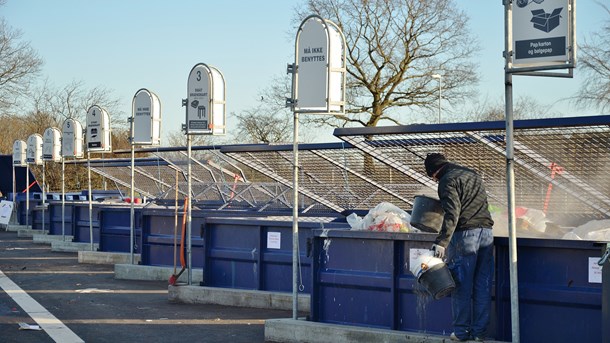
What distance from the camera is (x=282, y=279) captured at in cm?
1338

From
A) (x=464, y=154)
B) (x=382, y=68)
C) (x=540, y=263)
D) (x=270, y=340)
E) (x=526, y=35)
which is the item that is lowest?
(x=270, y=340)

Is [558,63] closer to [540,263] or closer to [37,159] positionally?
[540,263]

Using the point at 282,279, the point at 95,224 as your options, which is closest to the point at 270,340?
the point at 282,279

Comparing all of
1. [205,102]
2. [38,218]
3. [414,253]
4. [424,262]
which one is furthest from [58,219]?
[424,262]

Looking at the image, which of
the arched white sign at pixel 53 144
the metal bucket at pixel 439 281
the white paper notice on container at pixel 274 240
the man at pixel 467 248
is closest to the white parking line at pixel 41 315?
the white paper notice on container at pixel 274 240

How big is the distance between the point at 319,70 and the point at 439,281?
10.4ft

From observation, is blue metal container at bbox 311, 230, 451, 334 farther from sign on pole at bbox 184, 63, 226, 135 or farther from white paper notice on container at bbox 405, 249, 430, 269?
sign on pole at bbox 184, 63, 226, 135

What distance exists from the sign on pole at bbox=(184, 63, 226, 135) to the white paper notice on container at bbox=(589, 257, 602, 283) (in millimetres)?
7392

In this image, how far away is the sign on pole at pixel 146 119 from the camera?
59.7 feet

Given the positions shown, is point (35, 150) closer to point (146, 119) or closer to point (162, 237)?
point (146, 119)

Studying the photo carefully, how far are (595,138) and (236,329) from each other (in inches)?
184

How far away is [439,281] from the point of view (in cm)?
890

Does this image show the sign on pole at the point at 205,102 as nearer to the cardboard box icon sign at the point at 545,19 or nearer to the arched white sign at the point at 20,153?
the cardboard box icon sign at the point at 545,19

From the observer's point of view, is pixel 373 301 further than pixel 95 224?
No
